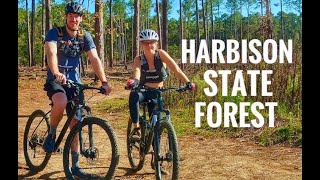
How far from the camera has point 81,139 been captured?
4.55 m

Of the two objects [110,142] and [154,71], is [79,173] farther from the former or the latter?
[154,71]

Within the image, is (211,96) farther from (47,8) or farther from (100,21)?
(47,8)

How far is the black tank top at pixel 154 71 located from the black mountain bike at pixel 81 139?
3.03 feet

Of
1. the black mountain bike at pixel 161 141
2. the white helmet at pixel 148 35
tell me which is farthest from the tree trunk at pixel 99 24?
the black mountain bike at pixel 161 141

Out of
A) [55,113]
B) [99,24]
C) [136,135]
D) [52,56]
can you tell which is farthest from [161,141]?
[99,24]

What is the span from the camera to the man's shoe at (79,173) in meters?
4.61

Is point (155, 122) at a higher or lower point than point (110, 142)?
higher

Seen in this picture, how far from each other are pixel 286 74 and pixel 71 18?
574 centimetres

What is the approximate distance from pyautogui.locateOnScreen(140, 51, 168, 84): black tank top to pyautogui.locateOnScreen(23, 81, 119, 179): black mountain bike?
0.92 meters

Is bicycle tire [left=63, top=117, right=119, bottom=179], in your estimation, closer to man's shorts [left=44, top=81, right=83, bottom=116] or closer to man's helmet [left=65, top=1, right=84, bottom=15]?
man's shorts [left=44, top=81, right=83, bottom=116]

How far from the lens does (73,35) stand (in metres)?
4.82

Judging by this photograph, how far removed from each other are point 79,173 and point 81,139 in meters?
0.40
